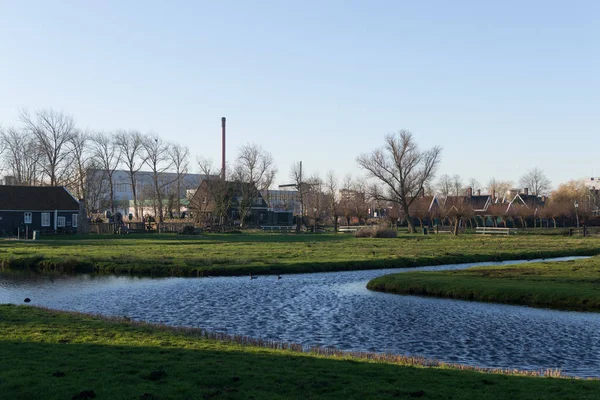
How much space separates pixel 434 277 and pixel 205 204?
69.1 m

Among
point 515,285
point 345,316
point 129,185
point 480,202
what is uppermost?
point 129,185

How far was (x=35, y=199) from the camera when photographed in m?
75.3

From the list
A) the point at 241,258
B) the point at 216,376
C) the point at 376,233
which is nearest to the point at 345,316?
the point at 216,376

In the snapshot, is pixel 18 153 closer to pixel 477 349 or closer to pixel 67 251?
pixel 67 251

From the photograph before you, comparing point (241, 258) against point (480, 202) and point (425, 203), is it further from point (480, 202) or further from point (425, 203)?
point (480, 202)

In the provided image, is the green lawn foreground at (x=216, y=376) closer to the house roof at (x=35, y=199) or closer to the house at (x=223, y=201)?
the house roof at (x=35, y=199)

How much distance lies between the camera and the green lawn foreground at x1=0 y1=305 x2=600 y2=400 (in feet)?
34.3

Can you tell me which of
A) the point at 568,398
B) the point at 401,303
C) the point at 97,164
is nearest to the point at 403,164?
the point at 97,164

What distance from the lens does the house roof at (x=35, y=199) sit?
73500mm

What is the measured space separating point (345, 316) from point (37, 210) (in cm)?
6169

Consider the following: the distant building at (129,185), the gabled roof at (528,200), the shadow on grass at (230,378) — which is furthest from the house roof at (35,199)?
the gabled roof at (528,200)

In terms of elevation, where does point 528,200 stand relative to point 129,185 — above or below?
below

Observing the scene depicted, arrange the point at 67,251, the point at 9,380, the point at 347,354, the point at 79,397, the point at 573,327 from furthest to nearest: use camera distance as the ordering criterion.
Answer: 1. the point at 67,251
2. the point at 573,327
3. the point at 347,354
4. the point at 9,380
5. the point at 79,397

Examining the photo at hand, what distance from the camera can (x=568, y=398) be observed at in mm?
10359
